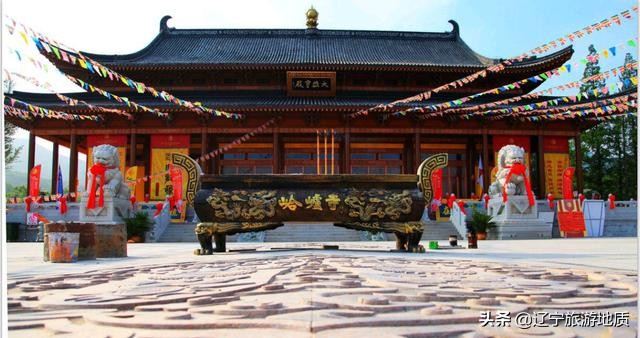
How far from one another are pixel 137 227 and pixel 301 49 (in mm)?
15533

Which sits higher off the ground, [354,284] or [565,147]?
[565,147]

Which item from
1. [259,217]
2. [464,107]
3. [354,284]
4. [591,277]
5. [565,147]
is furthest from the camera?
[565,147]

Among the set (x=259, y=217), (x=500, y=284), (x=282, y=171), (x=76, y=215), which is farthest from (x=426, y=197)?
(x=282, y=171)

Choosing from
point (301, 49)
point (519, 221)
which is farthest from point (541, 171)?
point (301, 49)

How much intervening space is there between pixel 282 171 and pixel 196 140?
15.2ft

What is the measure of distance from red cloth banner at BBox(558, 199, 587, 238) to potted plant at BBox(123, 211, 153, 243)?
Answer: 1409 cm

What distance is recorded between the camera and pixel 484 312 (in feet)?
7.97

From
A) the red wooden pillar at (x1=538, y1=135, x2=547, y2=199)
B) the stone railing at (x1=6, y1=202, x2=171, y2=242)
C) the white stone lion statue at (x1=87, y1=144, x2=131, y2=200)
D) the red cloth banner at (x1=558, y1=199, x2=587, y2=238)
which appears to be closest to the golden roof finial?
the red wooden pillar at (x1=538, y1=135, x2=547, y2=199)

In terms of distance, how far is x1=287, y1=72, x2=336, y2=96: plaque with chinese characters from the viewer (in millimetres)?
24281

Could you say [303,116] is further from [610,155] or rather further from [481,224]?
[610,155]

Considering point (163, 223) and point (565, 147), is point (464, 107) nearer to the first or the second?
point (565, 147)

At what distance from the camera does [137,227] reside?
15.8 m

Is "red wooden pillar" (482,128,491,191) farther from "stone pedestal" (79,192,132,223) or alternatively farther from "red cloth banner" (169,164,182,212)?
"stone pedestal" (79,192,132,223)

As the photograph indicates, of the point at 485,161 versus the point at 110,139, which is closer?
the point at 485,161
